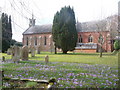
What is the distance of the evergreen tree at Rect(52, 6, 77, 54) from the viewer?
32.3 m

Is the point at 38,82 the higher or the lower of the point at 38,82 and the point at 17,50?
the lower

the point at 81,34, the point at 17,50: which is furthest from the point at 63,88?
the point at 81,34

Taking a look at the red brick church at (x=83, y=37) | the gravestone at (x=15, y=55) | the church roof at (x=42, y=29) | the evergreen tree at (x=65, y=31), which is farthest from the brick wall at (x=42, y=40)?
the gravestone at (x=15, y=55)

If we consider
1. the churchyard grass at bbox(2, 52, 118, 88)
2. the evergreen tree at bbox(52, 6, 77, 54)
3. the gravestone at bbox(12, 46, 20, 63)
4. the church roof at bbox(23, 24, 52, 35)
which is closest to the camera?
the churchyard grass at bbox(2, 52, 118, 88)

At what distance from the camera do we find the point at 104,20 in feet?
94.4

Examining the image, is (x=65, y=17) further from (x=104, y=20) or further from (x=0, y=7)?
(x=0, y=7)

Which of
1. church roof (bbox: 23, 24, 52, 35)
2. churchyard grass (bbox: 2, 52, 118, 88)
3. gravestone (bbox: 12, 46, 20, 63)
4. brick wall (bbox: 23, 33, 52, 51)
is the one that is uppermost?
church roof (bbox: 23, 24, 52, 35)

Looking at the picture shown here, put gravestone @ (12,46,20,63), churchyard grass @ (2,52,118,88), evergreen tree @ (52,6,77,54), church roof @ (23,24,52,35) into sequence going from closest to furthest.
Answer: churchyard grass @ (2,52,118,88), gravestone @ (12,46,20,63), evergreen tree @ (52,6,77,54), church roof @ (23,24,52,35)

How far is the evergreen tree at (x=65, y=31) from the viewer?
3231 centimetres

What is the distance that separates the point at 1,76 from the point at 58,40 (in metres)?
27.5

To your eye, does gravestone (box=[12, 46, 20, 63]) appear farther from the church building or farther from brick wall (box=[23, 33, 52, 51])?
brick wall (box=[23, 33, 52, 51])

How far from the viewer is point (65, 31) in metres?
32.4

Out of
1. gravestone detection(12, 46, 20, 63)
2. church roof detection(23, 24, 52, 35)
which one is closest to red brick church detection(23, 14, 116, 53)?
church roof detection(23, 24, 52, 35)

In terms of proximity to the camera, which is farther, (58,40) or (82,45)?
(82,45)
